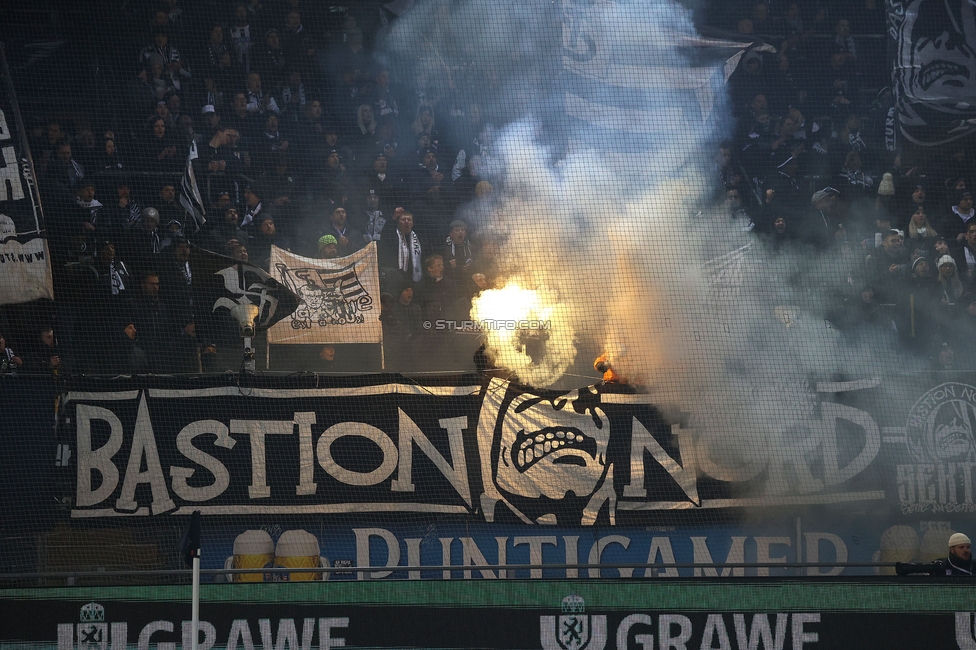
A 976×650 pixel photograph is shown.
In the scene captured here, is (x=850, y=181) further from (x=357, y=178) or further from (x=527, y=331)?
(x=357, y=178)

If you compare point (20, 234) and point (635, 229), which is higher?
point (635, 229)

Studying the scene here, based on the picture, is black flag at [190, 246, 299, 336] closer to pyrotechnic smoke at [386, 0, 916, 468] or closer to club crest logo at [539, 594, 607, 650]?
pyrotechnic smoke at [386, 0, 916, 468]

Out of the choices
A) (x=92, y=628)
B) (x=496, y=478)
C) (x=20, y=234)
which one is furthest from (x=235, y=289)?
(x=92, y=628)

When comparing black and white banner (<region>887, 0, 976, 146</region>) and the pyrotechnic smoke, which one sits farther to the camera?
black and white banner (<region>887, 0, 976, 146</region>)

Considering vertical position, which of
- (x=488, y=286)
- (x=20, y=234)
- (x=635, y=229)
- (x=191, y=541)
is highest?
(x=635, y=229)

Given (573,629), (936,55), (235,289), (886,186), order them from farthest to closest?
(936,55) < (886,186) < (235,289) < (573,629)

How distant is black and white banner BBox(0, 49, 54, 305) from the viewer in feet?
29.5

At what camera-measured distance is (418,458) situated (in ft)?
27.8

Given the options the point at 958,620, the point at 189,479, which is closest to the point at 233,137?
the point at 189,479

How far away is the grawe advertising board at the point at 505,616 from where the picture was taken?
678cm

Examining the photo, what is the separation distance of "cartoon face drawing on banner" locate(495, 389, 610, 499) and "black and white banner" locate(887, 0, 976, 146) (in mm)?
5228

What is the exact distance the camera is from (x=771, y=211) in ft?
33.3

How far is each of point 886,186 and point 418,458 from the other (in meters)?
5.56

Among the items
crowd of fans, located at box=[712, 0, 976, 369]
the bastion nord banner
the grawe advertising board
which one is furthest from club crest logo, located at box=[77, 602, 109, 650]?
crowd of fans, located at box=[712, 0, 976, 369]
